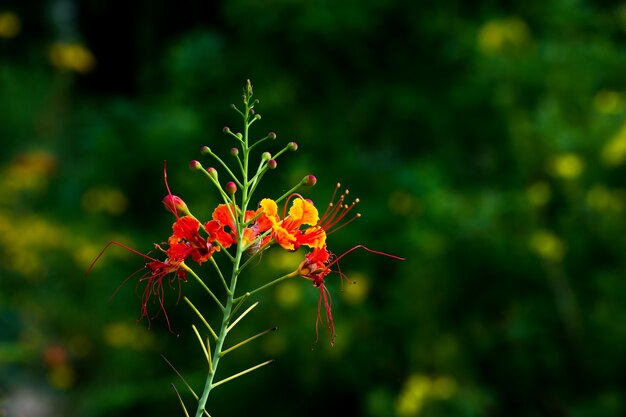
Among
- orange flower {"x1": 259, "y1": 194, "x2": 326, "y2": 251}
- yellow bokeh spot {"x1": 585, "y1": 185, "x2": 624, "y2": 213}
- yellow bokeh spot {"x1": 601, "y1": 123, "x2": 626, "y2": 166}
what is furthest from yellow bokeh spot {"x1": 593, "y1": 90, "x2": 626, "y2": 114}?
orange flower {"x1": 259, "y1": 194, "x2": 326, "y2": 251}

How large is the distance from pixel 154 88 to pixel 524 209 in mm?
4867

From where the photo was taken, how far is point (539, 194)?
14.0 feet

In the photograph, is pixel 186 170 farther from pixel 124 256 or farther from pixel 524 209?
pixel 524 209

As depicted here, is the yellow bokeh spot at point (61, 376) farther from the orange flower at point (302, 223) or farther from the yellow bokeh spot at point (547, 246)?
the orange flower at point (302, 223)

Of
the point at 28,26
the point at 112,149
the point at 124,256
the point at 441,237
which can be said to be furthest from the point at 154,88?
the point at 441,237

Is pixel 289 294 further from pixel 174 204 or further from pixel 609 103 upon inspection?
pixel 174 204

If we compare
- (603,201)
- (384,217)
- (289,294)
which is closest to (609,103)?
(603,201)

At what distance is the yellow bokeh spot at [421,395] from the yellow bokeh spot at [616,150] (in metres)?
1.42

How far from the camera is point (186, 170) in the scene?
18.7ft

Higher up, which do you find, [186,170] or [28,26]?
[28,26]

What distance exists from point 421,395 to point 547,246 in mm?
965

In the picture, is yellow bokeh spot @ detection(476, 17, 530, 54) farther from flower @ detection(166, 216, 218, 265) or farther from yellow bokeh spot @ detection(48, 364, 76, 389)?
flower @ detection(166, 216, 218, 265)

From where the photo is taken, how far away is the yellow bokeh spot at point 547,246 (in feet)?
13.3

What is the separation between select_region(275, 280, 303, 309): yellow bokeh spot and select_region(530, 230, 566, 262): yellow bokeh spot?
124cm
